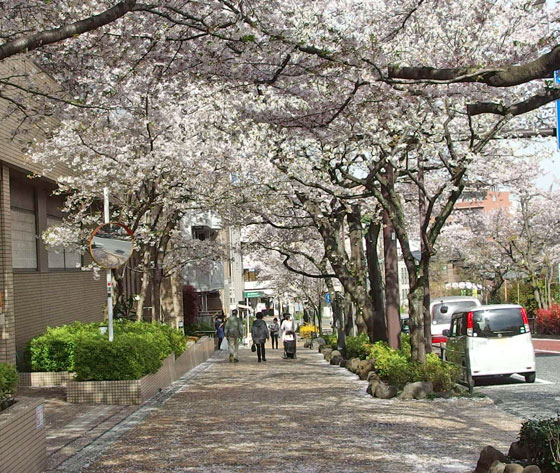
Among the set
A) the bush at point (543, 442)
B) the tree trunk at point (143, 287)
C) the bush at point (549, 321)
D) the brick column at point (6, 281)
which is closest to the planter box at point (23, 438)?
the bush at point (543, 442)

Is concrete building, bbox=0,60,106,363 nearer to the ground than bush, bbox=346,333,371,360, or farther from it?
farther from it

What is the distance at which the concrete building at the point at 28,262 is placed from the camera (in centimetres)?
1627

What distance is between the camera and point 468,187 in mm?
22609

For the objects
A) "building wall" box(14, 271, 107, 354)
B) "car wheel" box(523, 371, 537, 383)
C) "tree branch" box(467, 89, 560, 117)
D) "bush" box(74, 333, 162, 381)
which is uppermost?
"tree branch" box(467, 89, 560, 117)

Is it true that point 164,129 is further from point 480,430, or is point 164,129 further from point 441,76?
point 441,76

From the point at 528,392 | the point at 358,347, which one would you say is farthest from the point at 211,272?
the point at 528,392

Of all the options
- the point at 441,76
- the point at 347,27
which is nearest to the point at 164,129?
the point at 347,27

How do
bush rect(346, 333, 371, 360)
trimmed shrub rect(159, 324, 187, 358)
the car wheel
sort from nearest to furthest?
the car wheel, trimmed shrub rect(159, 324, 187, 358), bush rect(346, 333, 371, 360)

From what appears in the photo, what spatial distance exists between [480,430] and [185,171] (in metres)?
11.2

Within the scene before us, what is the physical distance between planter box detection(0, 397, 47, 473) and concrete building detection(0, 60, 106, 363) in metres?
7.62

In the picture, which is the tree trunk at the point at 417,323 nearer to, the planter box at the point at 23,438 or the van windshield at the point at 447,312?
the planter box at the point at 23,438

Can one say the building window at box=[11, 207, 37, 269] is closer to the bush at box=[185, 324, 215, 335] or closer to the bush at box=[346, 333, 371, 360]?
the bush at box=[346, 333, 371, 360]

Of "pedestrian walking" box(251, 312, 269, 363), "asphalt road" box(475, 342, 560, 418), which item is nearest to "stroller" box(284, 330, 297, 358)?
"pedestrian walking" box(251, 312, 269, 363)

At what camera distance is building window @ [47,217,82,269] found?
21841mm
